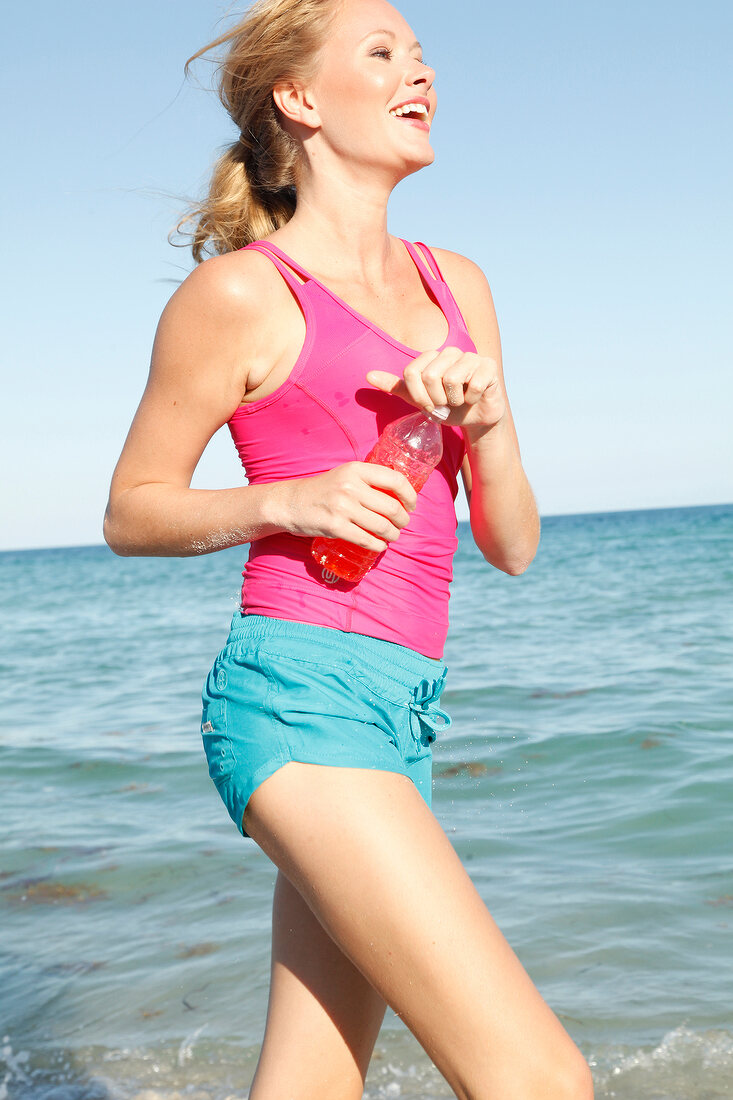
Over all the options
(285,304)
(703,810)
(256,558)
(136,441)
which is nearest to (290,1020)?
(256,558)

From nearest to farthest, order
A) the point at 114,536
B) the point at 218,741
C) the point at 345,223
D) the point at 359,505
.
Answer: the point at 359,505, the point at 218,741, the point at 114,536, the point at 345,223

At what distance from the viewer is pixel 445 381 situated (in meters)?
1.83

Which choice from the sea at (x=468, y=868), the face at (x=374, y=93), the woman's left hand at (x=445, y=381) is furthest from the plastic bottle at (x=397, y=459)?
the sea at (x=468, y=868)

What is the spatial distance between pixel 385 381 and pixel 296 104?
80cm

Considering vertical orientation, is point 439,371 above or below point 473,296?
below

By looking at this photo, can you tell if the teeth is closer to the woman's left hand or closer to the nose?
the nose

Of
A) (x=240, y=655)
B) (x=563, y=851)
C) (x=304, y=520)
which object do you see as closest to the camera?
(x=304, y=520)

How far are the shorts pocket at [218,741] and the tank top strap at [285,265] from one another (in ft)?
2.66

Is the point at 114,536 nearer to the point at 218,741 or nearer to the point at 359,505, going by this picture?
the point at 218,741

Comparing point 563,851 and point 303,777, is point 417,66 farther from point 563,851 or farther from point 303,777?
point 563,851

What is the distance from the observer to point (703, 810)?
5402 millimetres

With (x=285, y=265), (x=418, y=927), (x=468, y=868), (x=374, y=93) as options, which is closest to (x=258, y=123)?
(x=374, y=93)

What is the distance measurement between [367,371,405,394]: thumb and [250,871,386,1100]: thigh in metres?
Result: 1.02

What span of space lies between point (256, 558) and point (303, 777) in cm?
50
